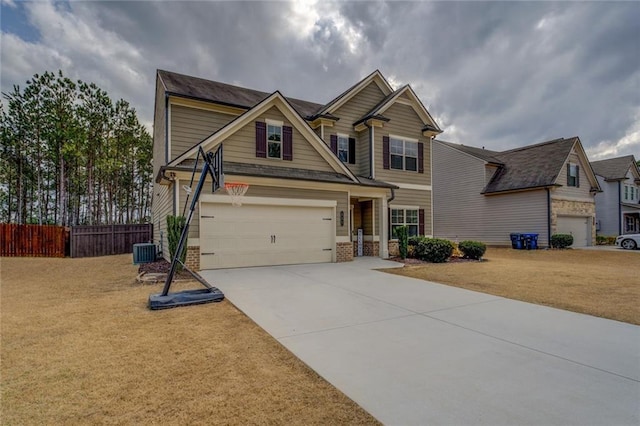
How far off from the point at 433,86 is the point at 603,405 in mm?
17639

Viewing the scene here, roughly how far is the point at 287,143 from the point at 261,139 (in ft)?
3.44

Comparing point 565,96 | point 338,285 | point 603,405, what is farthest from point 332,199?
point 565,96

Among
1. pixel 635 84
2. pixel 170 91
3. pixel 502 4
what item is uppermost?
pixel 502 4

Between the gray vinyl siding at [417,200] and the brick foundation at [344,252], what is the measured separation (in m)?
4.29

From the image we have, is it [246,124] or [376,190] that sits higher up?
[246,124]

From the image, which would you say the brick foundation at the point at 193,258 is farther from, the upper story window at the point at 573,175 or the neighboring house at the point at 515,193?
the upper story window at the point at 573,175

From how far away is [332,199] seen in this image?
12242 mm

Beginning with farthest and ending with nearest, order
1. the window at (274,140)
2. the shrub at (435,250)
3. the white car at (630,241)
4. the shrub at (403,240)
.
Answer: the white car at (630,241)
the shrub at (403,240)
the shrub at (435,250)
the window at (274,140)

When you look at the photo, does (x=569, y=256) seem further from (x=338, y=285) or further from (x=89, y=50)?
(x=89, y=50)

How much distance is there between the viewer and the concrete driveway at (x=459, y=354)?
263 cm

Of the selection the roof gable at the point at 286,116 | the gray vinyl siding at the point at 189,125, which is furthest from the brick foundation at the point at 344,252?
the gray vinyl siding at the point at 189,125

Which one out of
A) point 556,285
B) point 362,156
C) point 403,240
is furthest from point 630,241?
point 362,156

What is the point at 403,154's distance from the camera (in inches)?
646

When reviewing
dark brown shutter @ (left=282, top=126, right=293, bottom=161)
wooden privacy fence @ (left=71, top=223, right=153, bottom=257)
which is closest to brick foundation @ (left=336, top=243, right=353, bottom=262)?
dark brown shutter @ (left=282, top=126, right=293, bottom=161)
